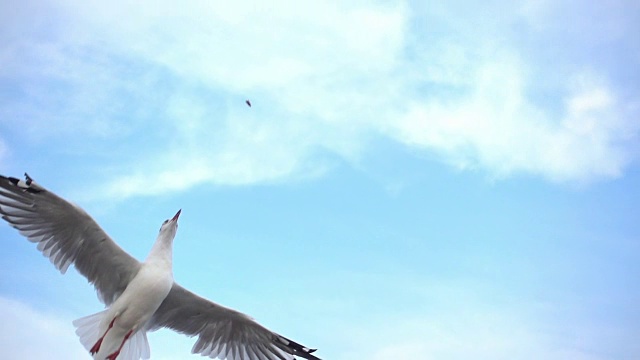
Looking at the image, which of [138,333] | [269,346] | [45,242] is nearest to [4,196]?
[45,242]

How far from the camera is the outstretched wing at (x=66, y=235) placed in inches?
431

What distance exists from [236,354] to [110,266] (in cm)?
240

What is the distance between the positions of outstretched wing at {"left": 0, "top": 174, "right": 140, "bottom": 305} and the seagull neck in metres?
0.27

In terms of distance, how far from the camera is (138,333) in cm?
1176

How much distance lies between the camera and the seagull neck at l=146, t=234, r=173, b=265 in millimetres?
11508

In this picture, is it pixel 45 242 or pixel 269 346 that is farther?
pixel 269 346

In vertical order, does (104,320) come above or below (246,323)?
below

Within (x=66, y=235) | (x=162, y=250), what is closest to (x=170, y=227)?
(x=162, y=250)

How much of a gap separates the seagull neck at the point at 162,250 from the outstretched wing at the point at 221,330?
2.28 feet

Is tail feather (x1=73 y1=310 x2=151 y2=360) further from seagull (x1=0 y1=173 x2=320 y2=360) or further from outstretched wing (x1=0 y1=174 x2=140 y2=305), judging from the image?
outstretched wing (x1=0 y1=174 x2=140 y2=305)

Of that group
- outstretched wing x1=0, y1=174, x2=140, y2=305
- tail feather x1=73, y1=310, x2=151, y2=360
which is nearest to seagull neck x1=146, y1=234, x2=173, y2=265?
outstretched wing x1=0, y1=174, x2=140, y2=305

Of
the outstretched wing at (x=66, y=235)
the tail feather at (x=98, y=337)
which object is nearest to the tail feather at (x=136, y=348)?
the tail feather at (x=98, y=337)

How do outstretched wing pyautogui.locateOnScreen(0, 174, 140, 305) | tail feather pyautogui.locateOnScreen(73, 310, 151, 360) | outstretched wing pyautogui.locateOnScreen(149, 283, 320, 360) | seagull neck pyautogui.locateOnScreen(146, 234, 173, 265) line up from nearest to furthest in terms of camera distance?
outstretched wing pyautogui.locateOnScreen(0, 174, 140, 305) → tail feather pyautogui.locateOnScreen(73, 310, 151, 360) → seagull neck pyautogui.locateOnScreen(146, 234, 173, 265) → outstretched wing pyautogui.locateOnScreen(149, 283, 320, 360)

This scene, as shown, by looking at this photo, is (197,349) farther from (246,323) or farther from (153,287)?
(153,287)
